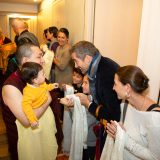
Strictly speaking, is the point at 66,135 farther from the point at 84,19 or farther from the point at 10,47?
the point at 10,47

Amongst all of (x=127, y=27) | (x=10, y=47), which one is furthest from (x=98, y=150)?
(x=10, y=47)

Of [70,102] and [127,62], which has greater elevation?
[127,62]

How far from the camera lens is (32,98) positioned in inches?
55.0

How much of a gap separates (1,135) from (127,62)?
2.04 meters

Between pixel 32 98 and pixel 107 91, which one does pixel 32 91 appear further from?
pixel 107 91

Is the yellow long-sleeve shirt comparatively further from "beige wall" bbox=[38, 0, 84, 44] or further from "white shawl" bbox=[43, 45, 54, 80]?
"beige wall" bbox=[38, 0, 84, 44]

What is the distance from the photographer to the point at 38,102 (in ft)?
4.80

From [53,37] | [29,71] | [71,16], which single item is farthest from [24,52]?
[53,37]

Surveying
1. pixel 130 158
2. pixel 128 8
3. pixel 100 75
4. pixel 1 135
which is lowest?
pixel 1 135

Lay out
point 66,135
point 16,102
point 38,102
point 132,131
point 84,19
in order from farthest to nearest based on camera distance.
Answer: point 84,19, point 66,135, point 38,102, point 16,102, point 132,131

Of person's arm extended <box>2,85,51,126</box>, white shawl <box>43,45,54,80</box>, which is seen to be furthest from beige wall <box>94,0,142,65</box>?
person's arm extended <box>2,85,51,126</box>

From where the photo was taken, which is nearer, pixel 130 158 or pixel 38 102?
pixel 130 158

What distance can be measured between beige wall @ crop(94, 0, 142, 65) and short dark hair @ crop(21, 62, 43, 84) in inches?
52.0

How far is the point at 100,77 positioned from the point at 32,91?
0.51 metres
